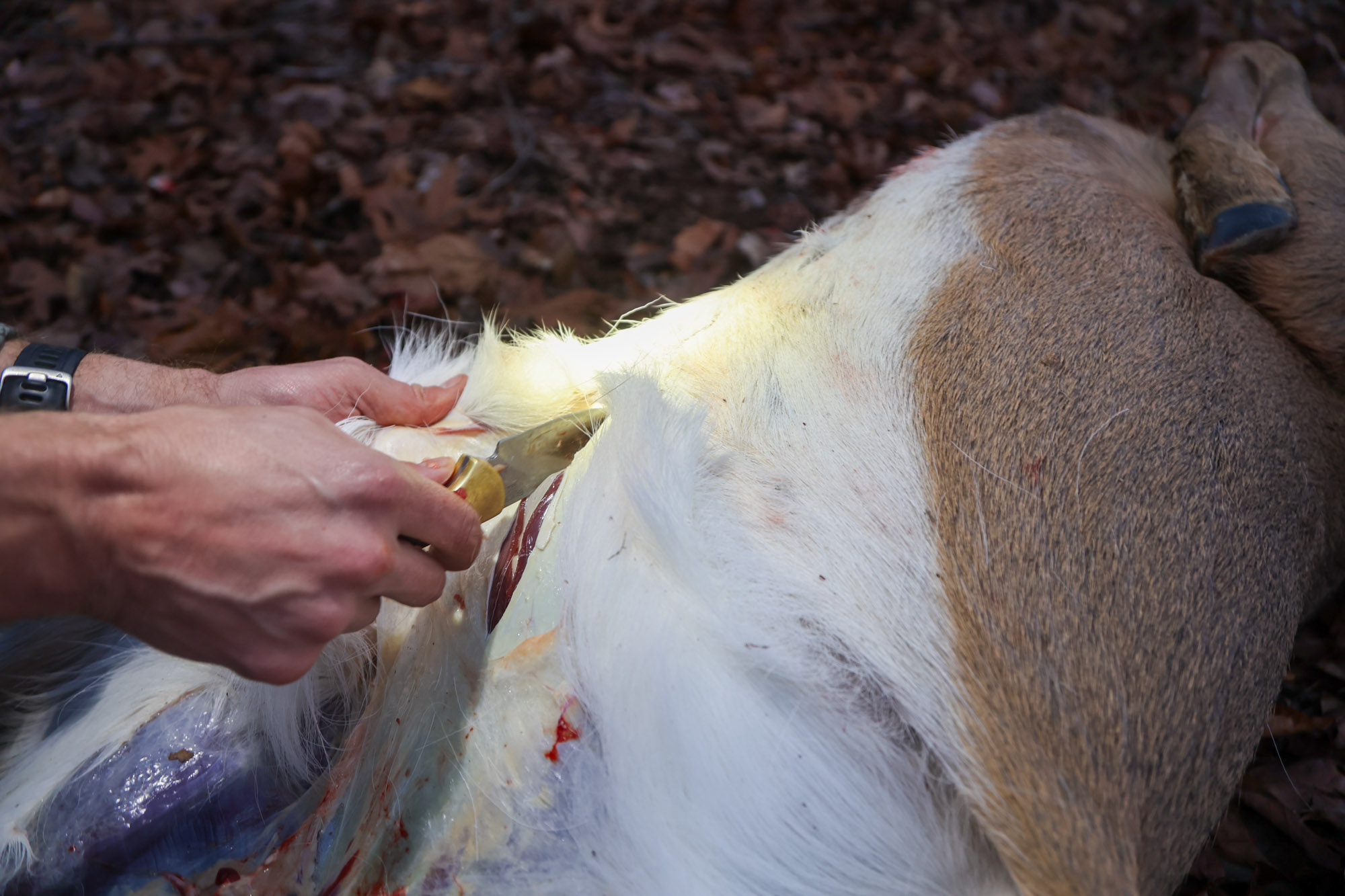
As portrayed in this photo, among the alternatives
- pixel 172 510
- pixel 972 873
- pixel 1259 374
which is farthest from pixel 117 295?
pixel 1259 374

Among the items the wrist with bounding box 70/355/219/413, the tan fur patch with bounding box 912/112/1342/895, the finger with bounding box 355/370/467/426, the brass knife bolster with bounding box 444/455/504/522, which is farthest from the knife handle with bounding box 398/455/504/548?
the wrist with bounding box 70/355/219/413

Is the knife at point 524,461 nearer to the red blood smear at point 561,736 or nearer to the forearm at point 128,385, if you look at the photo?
the red blood smear at point 561,736

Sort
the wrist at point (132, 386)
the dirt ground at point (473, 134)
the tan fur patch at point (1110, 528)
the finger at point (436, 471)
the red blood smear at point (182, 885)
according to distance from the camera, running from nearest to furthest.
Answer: the tan fur patch at point (1110, 528), the finger at point (436, 471), the red blood smear at point (182, 885), the wrist at point (132, 386), the dirt ground at point (473, 134)

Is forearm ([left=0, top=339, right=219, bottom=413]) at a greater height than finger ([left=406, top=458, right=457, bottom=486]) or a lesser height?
lesser

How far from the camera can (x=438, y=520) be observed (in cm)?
117

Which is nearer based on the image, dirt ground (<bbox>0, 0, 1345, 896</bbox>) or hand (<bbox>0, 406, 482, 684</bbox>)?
hand (<bbox>0, 406, 482, 684</bbox>)

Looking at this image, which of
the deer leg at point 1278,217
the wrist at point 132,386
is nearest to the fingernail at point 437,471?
the wrist at point 132,386

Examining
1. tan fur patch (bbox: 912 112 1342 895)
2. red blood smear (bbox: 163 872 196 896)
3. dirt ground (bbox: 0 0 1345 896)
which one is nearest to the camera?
tan fur patch (bbox: 912 112 1342 895)

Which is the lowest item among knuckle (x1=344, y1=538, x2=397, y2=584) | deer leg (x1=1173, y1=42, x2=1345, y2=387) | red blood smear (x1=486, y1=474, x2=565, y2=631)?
red blood smear (x1=486, y1=474, x2=565, y2=631)

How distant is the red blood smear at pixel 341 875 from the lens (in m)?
1.29

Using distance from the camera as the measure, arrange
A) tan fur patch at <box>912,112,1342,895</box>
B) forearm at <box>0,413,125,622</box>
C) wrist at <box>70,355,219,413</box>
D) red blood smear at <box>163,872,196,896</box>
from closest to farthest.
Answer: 1. forearm at <box>0,413,125,622</box>
2. tan fur patch at <box>912,112,1342,895</box>
3. red blood smear at <box>163,872,196,896</box>
4. wrist at <box>70,355,219,413</box>

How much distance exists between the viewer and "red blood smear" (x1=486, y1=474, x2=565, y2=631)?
54.0 inches

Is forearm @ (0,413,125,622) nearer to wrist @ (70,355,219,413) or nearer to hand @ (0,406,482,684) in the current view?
→ hand @ (0,406,482,684)

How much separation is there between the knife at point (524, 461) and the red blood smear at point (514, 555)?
0.03 m
